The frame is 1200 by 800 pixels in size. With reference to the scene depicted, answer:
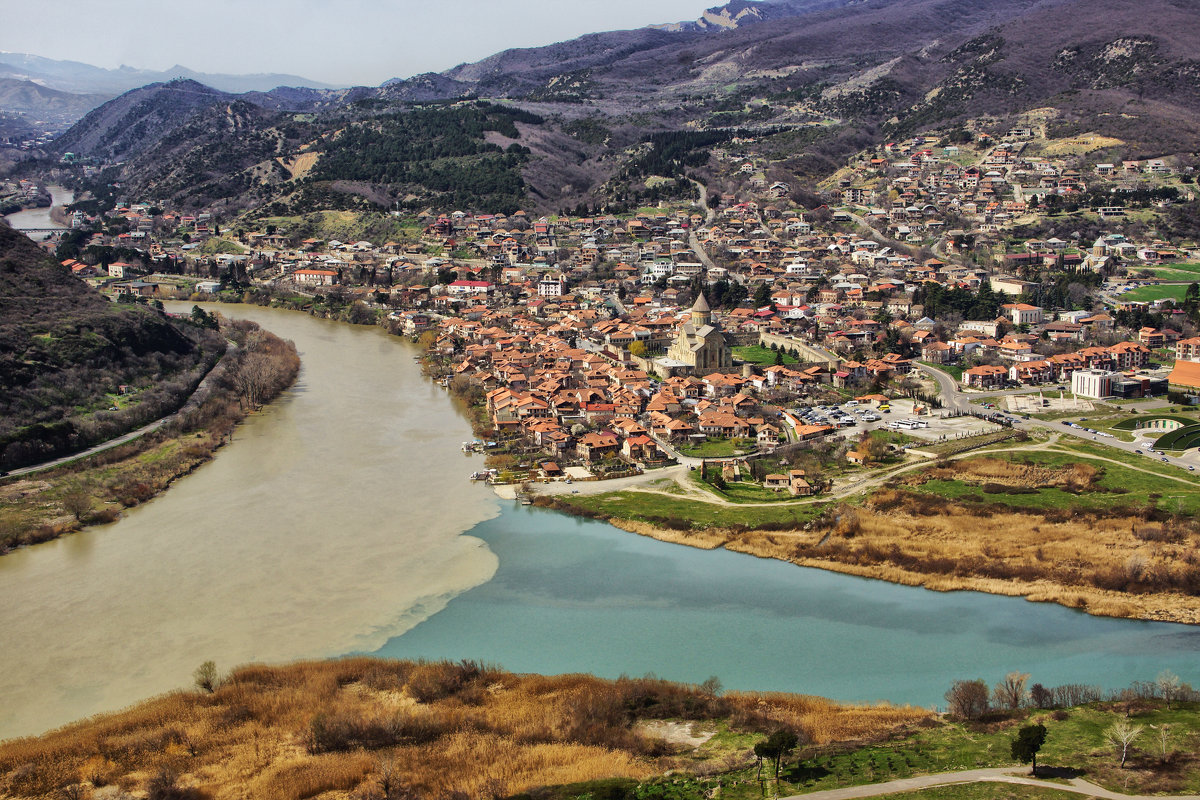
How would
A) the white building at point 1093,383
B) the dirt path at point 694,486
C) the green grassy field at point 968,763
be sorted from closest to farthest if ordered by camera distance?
1. the green grassy field at point 968,763
2. the dirt path at point 694,486
3. the white building at point 1093,383

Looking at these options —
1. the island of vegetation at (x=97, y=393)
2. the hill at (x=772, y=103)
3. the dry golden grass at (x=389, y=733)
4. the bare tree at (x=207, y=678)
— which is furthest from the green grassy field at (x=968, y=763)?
the hill at (x=772, y=103)

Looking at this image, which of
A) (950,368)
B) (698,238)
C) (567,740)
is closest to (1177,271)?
(950,368)

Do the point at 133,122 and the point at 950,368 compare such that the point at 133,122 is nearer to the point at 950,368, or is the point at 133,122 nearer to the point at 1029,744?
the point at 950,368

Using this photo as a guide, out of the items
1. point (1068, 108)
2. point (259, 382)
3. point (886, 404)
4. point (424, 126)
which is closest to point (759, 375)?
point (886, 404)

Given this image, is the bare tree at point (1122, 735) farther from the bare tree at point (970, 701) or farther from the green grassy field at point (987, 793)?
the bare tree at point (970, 701)

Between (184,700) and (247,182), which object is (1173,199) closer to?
(184,700)

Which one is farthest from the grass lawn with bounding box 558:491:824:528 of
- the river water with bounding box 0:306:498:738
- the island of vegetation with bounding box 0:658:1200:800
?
the island of vegetation with bounding box 0:658:1200:800

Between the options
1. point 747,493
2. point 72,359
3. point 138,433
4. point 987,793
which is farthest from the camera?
point 72,359
